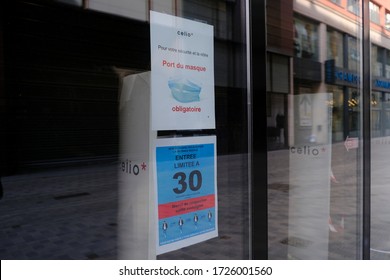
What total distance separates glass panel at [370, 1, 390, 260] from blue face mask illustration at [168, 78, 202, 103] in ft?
7.99

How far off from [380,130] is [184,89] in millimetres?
3267

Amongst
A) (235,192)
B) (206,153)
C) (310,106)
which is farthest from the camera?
(310,106)

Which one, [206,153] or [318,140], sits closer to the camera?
[206,153]

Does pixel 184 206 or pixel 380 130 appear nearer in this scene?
pixel 184 206

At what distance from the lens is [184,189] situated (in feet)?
7.44

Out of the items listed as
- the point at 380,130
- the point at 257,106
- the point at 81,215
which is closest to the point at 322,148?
the point at 380,130

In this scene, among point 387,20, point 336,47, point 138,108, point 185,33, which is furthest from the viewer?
point 387,20

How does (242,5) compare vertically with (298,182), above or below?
above

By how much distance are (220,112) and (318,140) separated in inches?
77.1

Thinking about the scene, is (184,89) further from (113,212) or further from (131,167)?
(113,212)

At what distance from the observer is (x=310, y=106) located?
4.02 metres

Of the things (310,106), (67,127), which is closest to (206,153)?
(67,127)

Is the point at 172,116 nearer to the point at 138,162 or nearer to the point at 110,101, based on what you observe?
the point at 138,162
